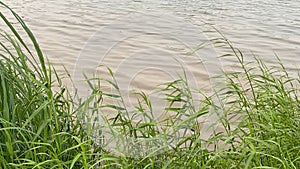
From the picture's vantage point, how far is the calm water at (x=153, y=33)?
5.22 metres

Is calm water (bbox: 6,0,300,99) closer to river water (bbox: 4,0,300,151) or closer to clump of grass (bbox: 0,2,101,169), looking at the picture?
river water (bbox: 4,0,300,151)

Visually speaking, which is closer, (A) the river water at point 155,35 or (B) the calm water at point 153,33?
(A) the river water at point 155,35

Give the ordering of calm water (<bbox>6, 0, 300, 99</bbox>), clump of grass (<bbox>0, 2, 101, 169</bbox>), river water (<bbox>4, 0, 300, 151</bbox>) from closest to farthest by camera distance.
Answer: clump of grass (<bbox>0, 2, 101, 169</bbox>), river water (<bbox>4, 0, 300, 151</bbox>), calm water (<bbox>6, 0, 300, 99</bbox>)

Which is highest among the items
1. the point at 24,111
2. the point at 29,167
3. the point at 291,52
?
the point at 24,111

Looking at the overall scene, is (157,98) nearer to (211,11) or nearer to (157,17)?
(157,17)

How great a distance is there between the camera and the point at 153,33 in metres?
6.62

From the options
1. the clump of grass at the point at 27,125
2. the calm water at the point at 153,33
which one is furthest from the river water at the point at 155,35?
the clump of grass at the point at 27,125

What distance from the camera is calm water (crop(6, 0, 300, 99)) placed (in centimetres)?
522

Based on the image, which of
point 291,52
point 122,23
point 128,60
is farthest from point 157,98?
point 122,23

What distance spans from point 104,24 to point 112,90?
319 centimetres

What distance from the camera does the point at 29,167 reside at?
190cm

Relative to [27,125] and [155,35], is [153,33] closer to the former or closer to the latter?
[155,35]

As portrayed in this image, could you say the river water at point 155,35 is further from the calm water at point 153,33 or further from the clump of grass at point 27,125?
the clump of grass at point 27,125

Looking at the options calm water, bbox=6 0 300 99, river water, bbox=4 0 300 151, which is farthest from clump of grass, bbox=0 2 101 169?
calm water, bbox=6 0 300 99
